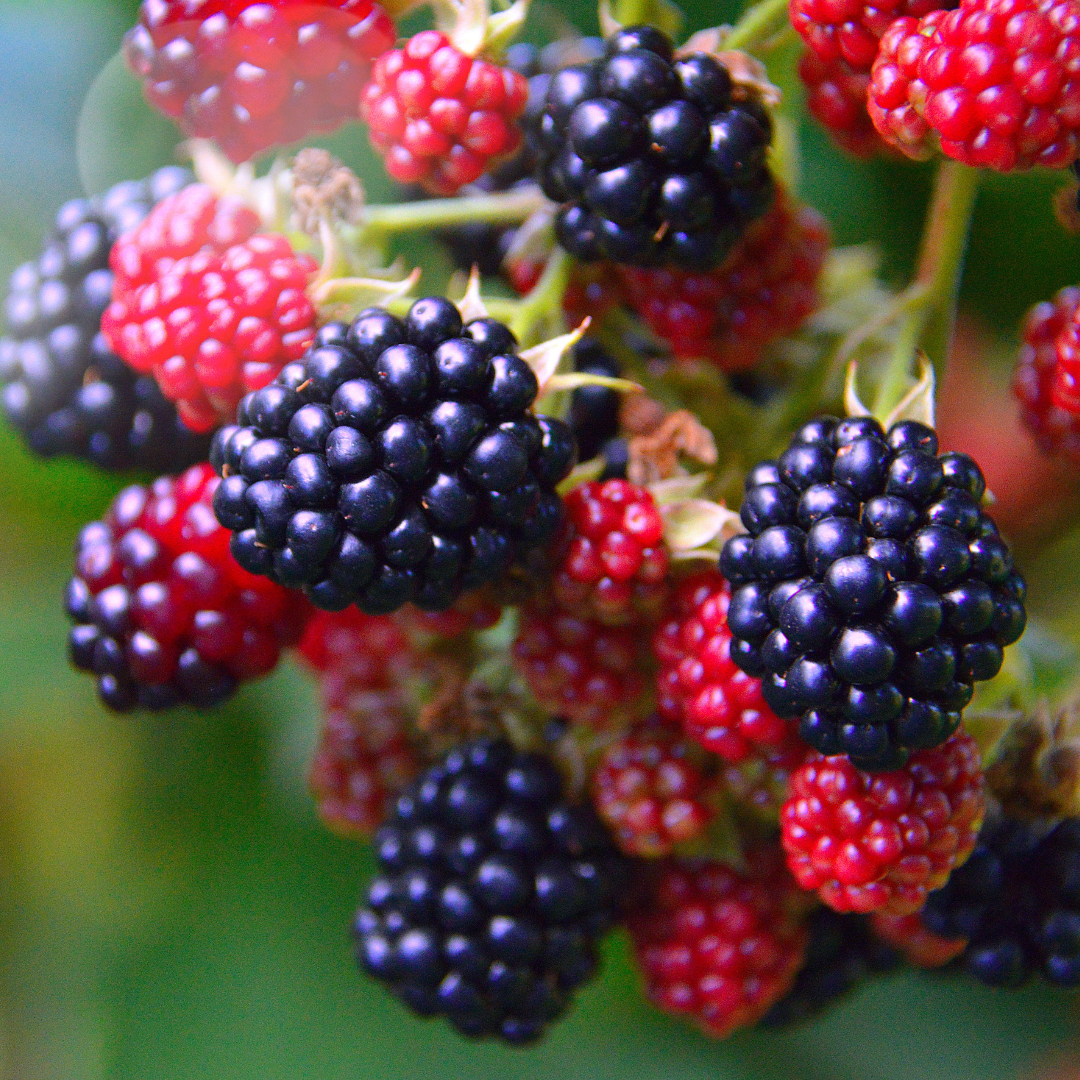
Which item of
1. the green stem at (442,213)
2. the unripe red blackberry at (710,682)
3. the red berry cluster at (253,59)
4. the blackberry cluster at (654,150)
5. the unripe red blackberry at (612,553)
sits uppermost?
the red berry cluster at (253,59)

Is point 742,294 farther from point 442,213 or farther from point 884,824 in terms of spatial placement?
point 884,824

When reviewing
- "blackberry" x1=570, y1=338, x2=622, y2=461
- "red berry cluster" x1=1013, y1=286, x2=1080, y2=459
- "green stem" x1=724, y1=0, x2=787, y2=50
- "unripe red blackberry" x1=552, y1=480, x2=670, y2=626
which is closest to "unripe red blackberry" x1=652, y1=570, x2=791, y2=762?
"unripe red blackberry" x1=552, y1=480, x2=670, y2=626

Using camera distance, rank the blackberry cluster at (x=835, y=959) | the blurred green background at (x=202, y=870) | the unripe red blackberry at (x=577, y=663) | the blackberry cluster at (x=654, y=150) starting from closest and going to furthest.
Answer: the blackberry cluster at (x=654, y=150) < the unripe red blackberry at (x=577, y=663) < the blackberry cluster at (x=835, y=959) < the blurred green background at (x=202, y=870)

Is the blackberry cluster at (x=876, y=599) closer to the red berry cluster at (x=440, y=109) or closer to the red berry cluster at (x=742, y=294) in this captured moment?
the red berry cluster at (x=742, y=294)

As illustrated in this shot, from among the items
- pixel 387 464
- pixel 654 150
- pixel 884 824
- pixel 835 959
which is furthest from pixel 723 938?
pixel 654 150

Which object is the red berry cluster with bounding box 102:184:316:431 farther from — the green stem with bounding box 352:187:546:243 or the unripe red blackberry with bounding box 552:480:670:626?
the unripe red blackberry with bounding box 552:480:670:626

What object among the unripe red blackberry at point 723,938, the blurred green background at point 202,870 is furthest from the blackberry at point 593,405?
the blurred green background at point 202,870

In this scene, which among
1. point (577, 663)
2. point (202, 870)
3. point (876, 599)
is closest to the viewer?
point (876, 599)
